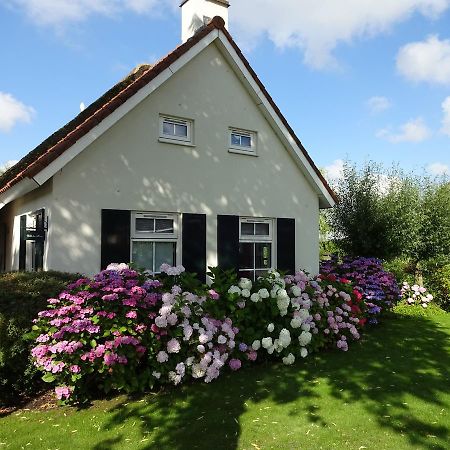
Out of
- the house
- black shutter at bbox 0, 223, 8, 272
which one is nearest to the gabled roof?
the house

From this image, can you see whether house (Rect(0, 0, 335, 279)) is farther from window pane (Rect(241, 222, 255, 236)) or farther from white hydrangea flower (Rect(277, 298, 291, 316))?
white hydrangea flower (Rect(277, 298, 291, 316))

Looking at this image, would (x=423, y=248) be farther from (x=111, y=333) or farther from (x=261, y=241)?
(x=111, y=333)

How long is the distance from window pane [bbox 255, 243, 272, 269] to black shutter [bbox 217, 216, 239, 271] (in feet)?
2.36

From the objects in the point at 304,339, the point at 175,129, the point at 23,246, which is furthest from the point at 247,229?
the point at 23,246

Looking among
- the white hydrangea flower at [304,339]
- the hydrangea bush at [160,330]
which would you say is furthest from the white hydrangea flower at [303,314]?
the white hydrangea flower at [304,339]

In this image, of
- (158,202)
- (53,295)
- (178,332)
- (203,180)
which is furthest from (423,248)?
(53,295)

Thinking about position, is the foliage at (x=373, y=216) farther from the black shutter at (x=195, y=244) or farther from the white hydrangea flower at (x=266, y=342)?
the white hydrangea flower at (x=266, y=342)

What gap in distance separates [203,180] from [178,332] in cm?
430

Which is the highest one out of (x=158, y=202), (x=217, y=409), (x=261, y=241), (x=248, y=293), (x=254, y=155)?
(x=254, y=155)

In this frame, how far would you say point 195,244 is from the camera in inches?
355

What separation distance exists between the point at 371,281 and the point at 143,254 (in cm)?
642

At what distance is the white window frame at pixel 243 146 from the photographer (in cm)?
995

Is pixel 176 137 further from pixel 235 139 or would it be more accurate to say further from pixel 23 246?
pixel 23 246

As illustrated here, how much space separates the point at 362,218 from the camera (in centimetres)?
1424
